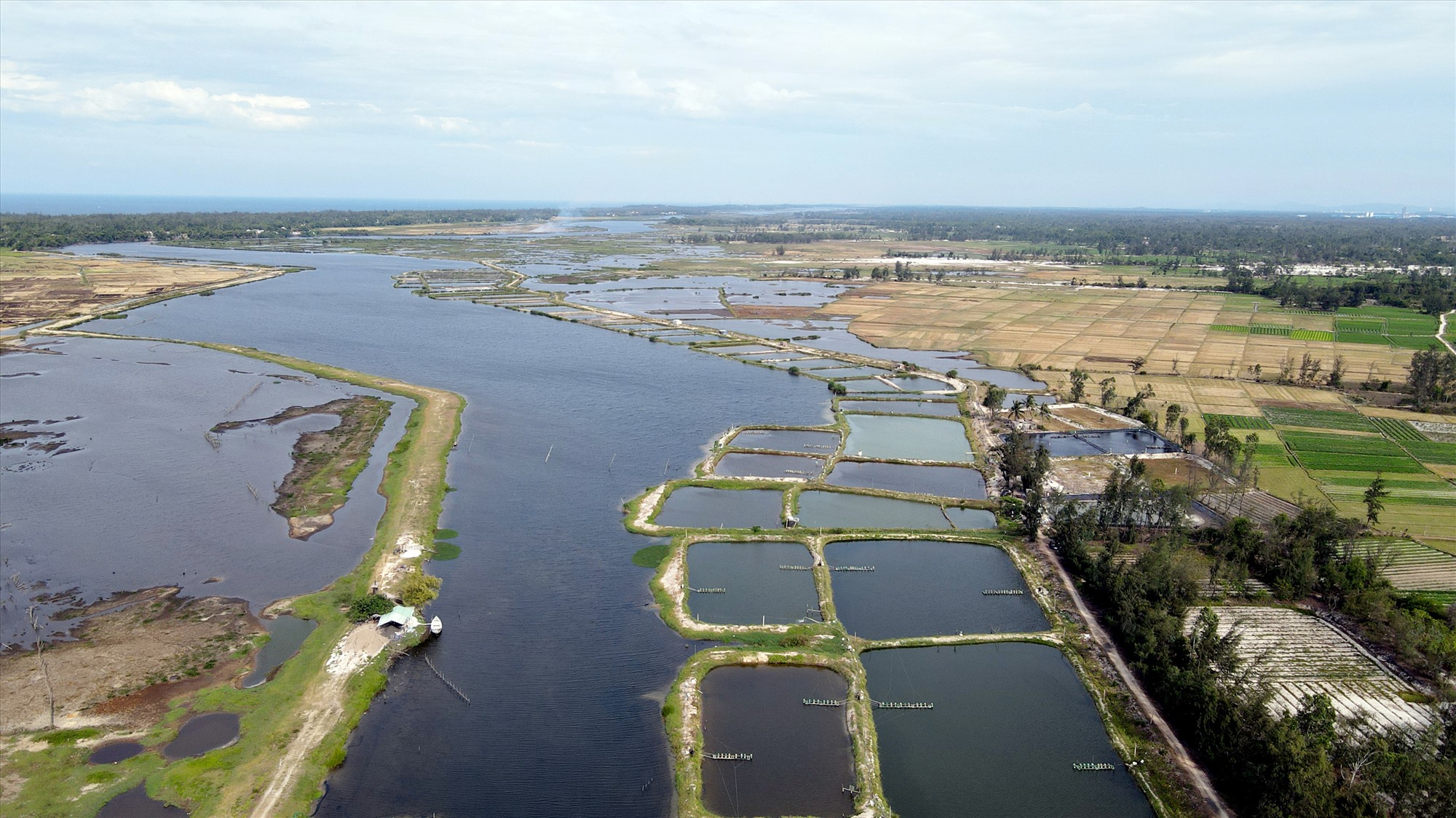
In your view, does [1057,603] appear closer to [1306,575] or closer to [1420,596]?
[1306,575]

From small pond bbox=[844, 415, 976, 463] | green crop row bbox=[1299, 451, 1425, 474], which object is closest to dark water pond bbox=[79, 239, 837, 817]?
small pond bbox=[844, 415, 976, 463]

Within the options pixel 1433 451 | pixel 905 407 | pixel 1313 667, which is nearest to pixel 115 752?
pixel 1313 667

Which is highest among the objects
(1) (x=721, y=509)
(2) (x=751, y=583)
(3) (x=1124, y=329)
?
(3) (x=1124, y=329)

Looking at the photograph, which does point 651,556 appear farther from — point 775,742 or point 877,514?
point 775,742

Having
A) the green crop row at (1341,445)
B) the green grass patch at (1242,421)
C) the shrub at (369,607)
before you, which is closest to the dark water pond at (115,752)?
the shrub at (369,607)

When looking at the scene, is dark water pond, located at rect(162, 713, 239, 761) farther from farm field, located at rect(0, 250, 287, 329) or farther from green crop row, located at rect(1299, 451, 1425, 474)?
farm field, located at rect(0, 250, 287, 329)

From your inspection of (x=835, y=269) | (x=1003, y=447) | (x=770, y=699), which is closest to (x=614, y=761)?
(x=770, y=699)
